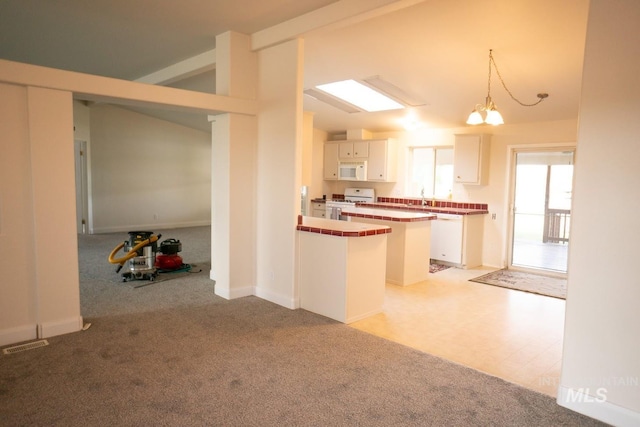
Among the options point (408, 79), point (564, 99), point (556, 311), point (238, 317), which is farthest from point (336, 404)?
point (564, 99)

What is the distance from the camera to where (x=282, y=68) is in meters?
4.41

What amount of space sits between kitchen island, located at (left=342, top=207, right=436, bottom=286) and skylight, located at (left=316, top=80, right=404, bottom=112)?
203cm

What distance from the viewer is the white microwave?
323 inches

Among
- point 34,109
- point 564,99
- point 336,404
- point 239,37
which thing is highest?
point 239,37

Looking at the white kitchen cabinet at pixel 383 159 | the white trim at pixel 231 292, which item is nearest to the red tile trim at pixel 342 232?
the white trim at pixel 231 292

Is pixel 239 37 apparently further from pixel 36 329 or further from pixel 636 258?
pixel 636 258

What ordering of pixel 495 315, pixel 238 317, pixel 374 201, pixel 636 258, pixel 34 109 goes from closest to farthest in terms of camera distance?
1. pixel 636 258
2. pixel 34 109
3. pixel 238 317
4. pixel 495 315
5. pixel 374 201

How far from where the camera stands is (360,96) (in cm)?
682

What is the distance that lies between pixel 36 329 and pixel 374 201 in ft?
20.3

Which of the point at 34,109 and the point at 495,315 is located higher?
the point at 34,109

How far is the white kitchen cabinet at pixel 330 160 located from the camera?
8.71 meters

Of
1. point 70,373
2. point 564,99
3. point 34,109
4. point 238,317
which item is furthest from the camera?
point 564,99

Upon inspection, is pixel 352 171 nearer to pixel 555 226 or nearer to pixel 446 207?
pixel 446 207

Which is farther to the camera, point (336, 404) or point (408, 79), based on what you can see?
point (408, 79)
